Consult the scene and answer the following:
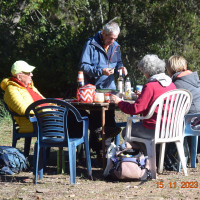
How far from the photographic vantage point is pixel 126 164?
5.22 meters

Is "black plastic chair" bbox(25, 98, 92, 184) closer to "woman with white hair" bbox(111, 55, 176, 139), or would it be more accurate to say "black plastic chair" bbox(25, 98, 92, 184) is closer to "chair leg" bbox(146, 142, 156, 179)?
"woman with white hair" bbox(111, 55, 176, 139)

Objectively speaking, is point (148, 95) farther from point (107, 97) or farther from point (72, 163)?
point (72, 163)

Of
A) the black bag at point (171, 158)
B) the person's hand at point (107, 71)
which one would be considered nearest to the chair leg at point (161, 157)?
the black bag at point (171, 158)

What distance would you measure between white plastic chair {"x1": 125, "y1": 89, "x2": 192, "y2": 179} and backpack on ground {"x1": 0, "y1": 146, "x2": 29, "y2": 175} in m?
1.38

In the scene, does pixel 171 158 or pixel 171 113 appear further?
pixel 171 158

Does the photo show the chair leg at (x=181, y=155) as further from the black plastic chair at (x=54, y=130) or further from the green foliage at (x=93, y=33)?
the green foliage at (x=93, y=33)

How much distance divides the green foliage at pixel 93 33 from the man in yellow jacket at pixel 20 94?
6.49 meters

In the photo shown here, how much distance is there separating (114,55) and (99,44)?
32 cm

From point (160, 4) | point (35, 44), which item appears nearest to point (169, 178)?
point (160, 4)

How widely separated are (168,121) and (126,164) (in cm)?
71

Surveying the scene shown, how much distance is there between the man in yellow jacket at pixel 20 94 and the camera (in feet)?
19.0

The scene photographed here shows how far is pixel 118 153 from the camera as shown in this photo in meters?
5.38

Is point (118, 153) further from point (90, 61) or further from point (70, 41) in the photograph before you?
point (70, 41)

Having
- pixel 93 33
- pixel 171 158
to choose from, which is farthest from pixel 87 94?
pixel 93 33
